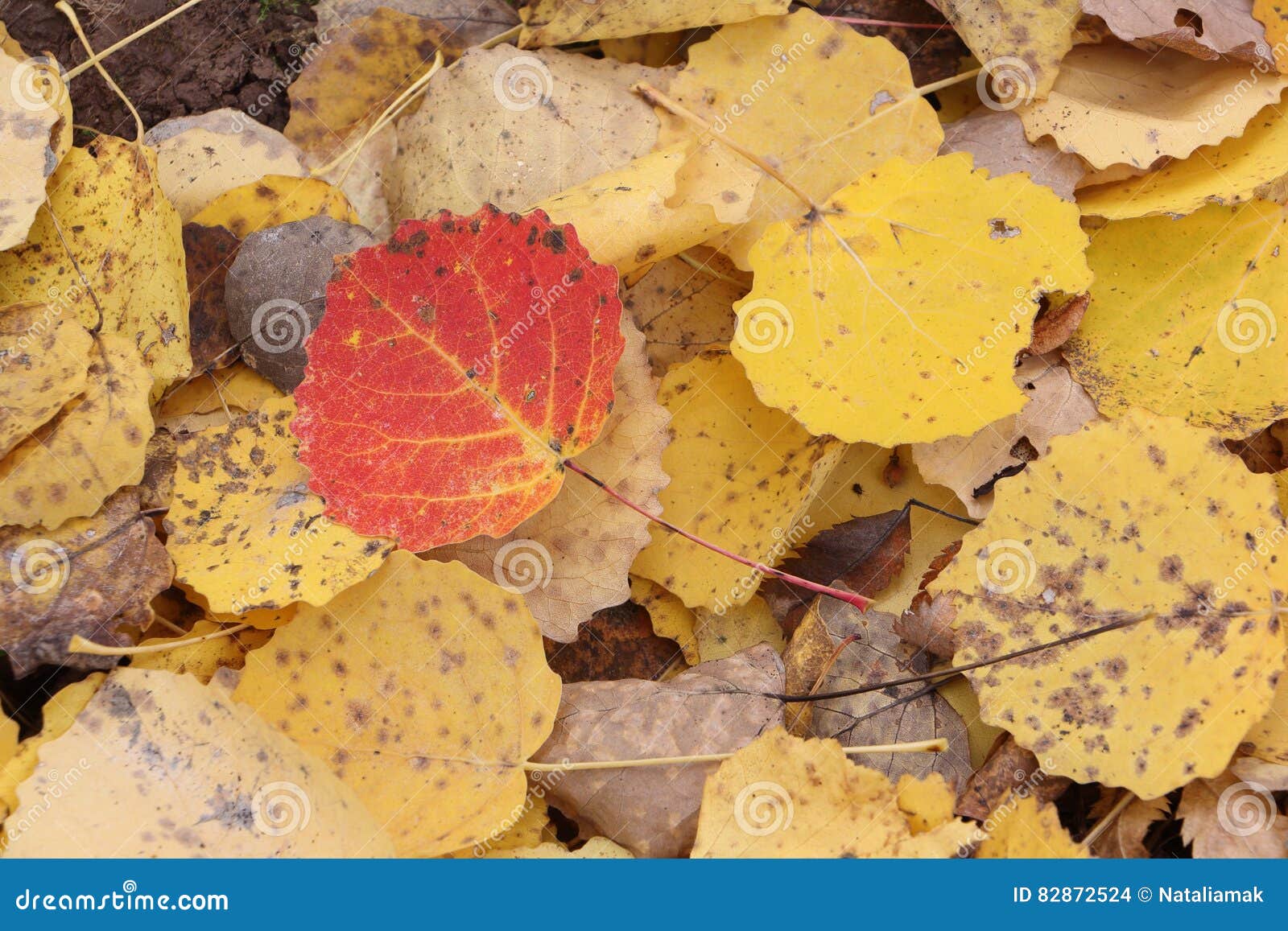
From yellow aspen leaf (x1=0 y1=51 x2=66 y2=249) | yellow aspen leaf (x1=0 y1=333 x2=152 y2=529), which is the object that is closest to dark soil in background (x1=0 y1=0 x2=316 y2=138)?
yellow aspen leaf (x1=0 y1=51 x2=66 y2=249)

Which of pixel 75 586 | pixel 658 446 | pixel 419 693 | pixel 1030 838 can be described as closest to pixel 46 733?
pixel 75 586

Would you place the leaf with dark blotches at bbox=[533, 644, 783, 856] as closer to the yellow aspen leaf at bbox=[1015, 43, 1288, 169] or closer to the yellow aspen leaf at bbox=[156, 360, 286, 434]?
the yellow aspen leaf at bbox=[156, 360, 286, 434]

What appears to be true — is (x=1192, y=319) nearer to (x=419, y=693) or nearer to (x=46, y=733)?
(x=419, y=693)

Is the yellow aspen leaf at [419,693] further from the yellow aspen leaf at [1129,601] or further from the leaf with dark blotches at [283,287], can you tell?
the yellow aspen leaf at [1129,601]

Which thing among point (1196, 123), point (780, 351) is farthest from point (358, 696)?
point (1196, 123)

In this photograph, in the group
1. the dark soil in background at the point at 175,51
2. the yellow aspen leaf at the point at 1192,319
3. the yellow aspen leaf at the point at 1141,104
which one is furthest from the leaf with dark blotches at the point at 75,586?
the yellow aspen leaf at the point at 1141,104

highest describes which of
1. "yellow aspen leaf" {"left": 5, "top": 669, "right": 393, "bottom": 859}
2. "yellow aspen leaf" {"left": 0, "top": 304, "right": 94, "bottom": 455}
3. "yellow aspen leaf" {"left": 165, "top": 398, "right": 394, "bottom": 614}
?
"yellow aspen leaf" {"left": 0, "top": 304, "right": 94, "bottom": 455}
